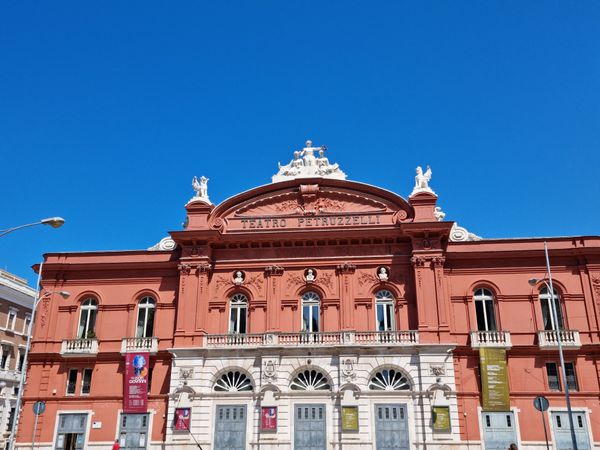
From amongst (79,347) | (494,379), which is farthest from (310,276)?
(79,347)

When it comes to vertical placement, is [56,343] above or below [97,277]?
below

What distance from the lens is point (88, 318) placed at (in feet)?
118

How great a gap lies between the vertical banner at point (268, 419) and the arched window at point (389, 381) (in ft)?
17.6

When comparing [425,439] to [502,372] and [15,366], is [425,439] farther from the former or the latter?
[15,366]

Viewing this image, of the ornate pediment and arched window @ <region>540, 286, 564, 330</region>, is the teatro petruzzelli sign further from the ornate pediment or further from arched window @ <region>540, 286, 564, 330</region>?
arched window @ <region>540, 286, 564, 330</region>

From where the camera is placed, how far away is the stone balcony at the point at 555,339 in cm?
3123

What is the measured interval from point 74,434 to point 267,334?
1222cm

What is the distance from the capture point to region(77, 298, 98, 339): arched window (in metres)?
35.4

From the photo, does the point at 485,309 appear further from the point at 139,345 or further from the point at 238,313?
the point at 139,345

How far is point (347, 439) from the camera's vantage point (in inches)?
1188

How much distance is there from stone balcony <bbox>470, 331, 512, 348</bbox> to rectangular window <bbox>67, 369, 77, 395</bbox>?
22685mm

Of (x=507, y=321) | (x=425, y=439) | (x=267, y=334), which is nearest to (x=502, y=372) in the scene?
(x=507, y=321)

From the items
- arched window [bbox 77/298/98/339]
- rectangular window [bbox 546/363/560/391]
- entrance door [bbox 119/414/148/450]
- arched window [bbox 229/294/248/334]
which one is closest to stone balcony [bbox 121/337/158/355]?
arched window [bbox 77/298/98/339]

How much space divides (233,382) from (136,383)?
550cm
